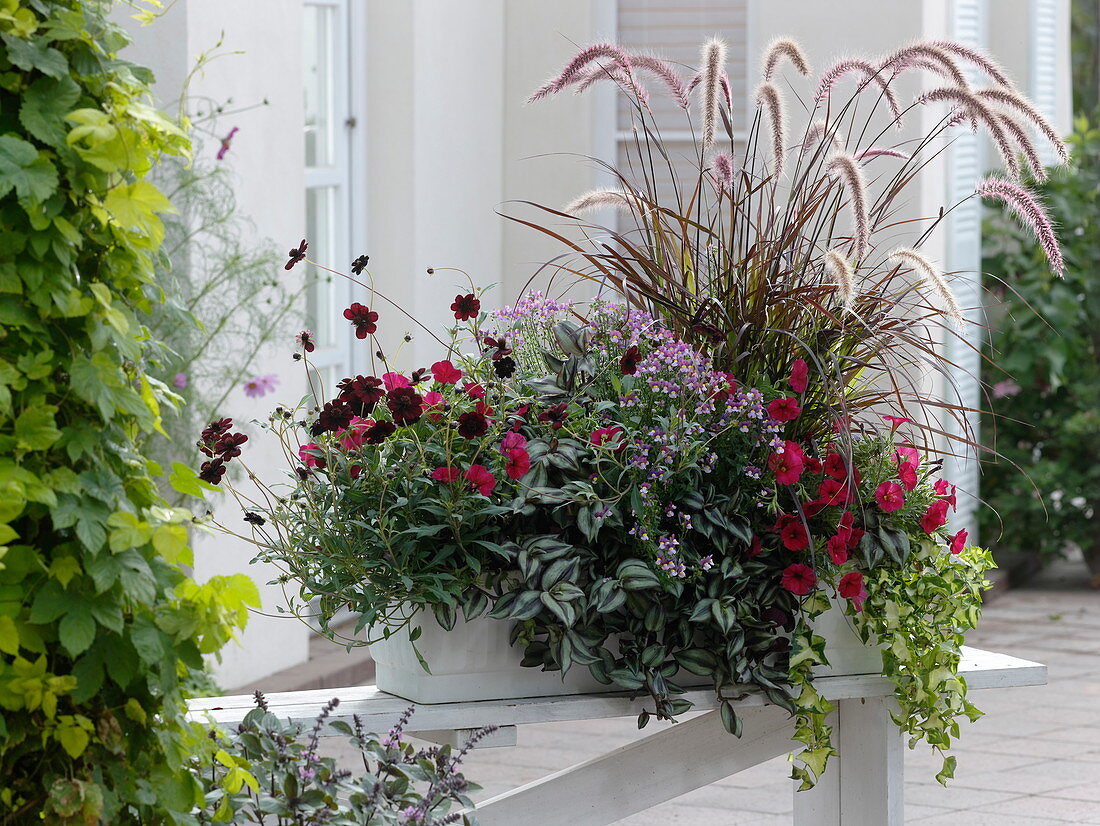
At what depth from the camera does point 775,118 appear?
6.30 ft

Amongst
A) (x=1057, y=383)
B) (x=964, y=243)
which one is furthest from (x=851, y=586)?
(x=1057, y=383)

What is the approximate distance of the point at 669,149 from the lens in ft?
19.5

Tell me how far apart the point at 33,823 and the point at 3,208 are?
0.55 meters

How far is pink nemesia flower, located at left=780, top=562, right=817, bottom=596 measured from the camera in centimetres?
179

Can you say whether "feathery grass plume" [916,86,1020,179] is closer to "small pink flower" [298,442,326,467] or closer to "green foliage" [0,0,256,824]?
"small pink flower" [298,442,326,467]

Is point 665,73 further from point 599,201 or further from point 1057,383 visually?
point 1057,383

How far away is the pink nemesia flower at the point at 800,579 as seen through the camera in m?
1.79

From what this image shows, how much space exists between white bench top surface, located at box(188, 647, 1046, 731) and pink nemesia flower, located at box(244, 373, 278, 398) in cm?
238

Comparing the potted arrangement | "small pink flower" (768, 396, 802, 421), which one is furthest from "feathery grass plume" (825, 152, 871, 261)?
"small pink flower" (768, 396, 802, 421)

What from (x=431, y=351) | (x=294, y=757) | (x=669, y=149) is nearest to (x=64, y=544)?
(x=294, y=757)

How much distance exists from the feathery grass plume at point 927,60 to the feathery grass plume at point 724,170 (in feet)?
0.78

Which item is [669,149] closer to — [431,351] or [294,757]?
[431,351]

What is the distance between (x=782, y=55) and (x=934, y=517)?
675 mm

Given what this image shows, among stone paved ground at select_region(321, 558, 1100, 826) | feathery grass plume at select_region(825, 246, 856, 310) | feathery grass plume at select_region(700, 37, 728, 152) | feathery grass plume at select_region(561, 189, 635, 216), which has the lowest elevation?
stone paved ground at select_region(321, 558, 1100, 826)
